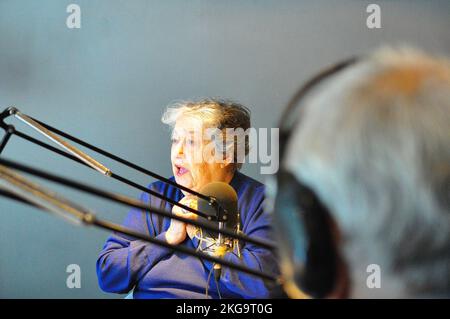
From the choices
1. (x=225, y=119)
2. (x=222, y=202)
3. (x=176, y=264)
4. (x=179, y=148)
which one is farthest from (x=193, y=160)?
(x=222, y=202)

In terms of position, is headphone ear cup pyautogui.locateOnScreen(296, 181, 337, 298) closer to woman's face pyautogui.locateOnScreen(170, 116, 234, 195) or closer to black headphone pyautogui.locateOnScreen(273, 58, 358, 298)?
black headphone pyautogui.locateOnScreen(273, 58, 358, 298)

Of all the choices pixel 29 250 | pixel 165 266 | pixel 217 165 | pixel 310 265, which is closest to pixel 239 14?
pixel 217 165

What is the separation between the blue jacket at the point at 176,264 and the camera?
1.70 metres

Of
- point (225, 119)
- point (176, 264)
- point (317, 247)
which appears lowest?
point (317, 247)

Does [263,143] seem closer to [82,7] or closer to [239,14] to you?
[239,14]

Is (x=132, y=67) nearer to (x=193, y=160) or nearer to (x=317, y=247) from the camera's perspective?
(x=193, y=160)

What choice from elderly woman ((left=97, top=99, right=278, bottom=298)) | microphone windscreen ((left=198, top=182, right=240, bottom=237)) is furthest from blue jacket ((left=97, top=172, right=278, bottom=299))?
microphone windscreen ((left=198, top=182, right=240, bottom=237))

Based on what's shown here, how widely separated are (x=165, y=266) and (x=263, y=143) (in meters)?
0.64

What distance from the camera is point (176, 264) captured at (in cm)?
180

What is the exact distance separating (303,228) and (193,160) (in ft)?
5.33

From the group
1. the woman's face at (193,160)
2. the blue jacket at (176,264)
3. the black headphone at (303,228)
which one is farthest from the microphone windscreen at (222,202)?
the black headphone at (303,228)

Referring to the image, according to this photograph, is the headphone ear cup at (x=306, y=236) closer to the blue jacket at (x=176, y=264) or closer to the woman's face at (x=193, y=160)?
the blue jacket at (x=176, y=264)

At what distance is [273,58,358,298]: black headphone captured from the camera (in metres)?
0.35

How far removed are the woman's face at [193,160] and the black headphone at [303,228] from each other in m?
1.54
